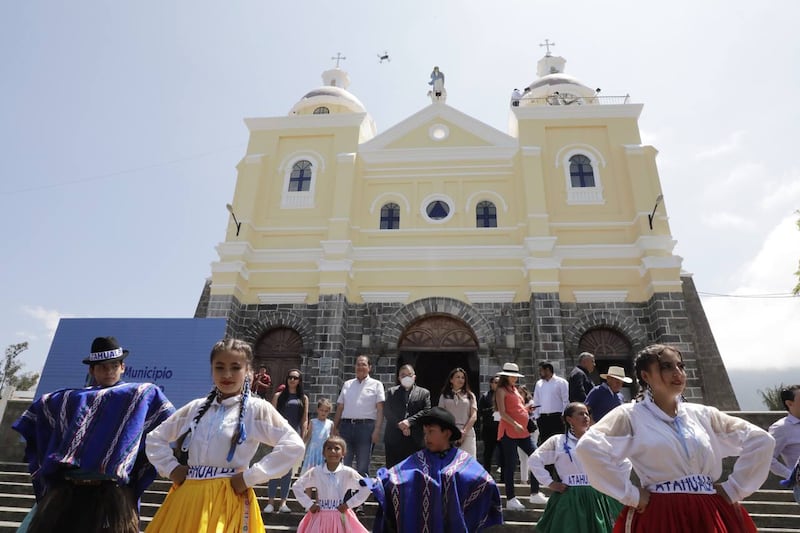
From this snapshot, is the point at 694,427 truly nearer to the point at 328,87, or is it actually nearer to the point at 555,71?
the point at 328,87

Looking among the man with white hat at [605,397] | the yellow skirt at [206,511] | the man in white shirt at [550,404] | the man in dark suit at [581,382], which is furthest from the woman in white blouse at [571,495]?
the man in dark suit at [581,382]

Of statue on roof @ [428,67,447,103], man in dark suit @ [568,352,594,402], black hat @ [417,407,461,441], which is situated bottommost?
black hat @ [417,407,461,441]

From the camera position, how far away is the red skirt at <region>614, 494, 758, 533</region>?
233 cm

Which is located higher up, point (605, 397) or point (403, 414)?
point (605, 397)

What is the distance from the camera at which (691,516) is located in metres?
2.35

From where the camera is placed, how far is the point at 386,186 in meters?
14.2

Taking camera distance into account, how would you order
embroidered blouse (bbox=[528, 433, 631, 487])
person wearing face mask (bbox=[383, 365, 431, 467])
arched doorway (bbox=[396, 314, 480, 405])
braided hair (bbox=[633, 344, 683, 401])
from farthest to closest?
arched doorway (bbox=[396, 314, 480, 405])
person wearing face mask (bbox=[383, 365, 431, 467])
embroidered blouse (bbox=[528, 433, 631, 487])
braided hair (bbox=[633, 344, 683, 401])

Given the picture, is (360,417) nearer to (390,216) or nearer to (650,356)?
(650,356)

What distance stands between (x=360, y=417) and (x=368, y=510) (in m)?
1.13

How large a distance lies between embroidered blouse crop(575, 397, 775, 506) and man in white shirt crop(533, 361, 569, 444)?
466 centimetres

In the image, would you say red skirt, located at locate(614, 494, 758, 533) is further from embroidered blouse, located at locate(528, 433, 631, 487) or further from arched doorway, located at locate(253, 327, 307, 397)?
arched doorway, located at locate(253, 327, 307, 397)

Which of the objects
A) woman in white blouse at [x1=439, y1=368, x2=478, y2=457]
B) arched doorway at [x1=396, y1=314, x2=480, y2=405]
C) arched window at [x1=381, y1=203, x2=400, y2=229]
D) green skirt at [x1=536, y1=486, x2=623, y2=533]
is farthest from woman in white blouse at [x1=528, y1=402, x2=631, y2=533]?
arched window at [x1=381, y1=203, x2=400, y2=229]

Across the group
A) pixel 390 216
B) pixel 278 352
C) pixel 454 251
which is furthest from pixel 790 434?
pixel 390 216

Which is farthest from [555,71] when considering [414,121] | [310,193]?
[310,193]
